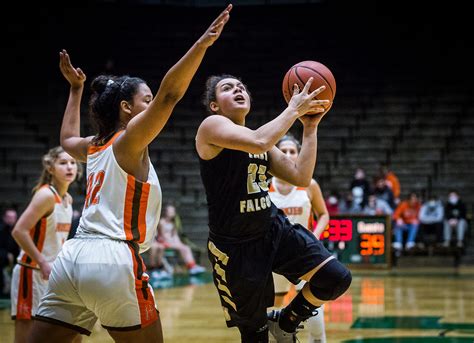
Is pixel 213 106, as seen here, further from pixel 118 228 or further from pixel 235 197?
pixel 118 228

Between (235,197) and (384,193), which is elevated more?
(235,197)

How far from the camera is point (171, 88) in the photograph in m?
3.08

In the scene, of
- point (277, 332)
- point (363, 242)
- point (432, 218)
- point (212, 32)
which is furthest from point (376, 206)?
point (212, 32)

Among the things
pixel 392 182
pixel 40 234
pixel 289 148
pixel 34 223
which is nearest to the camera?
pixel 34 223

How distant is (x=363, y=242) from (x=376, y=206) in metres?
3.19

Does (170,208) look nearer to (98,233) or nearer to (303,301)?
(303,301)

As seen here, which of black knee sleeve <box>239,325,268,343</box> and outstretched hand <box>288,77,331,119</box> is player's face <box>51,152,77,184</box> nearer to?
black knee sleeve <box>239,325,268,343</box>

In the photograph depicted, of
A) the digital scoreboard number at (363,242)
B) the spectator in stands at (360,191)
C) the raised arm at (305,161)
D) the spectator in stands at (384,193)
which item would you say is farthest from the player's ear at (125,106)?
the spectator in stands at (384,193)

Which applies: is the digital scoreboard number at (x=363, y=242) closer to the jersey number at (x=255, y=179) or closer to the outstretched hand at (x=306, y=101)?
the jersey number at (x=255, y=179)

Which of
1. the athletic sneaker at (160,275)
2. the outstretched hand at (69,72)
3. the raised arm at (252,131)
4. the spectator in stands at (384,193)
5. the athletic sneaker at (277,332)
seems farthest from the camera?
the spectator in stands at (384,193)

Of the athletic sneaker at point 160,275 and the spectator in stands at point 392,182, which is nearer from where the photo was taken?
the athletic sneaker at point 160,275

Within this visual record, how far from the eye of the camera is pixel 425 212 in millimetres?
16469

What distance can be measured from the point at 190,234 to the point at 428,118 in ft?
21.8

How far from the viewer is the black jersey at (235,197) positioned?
13.9ft
